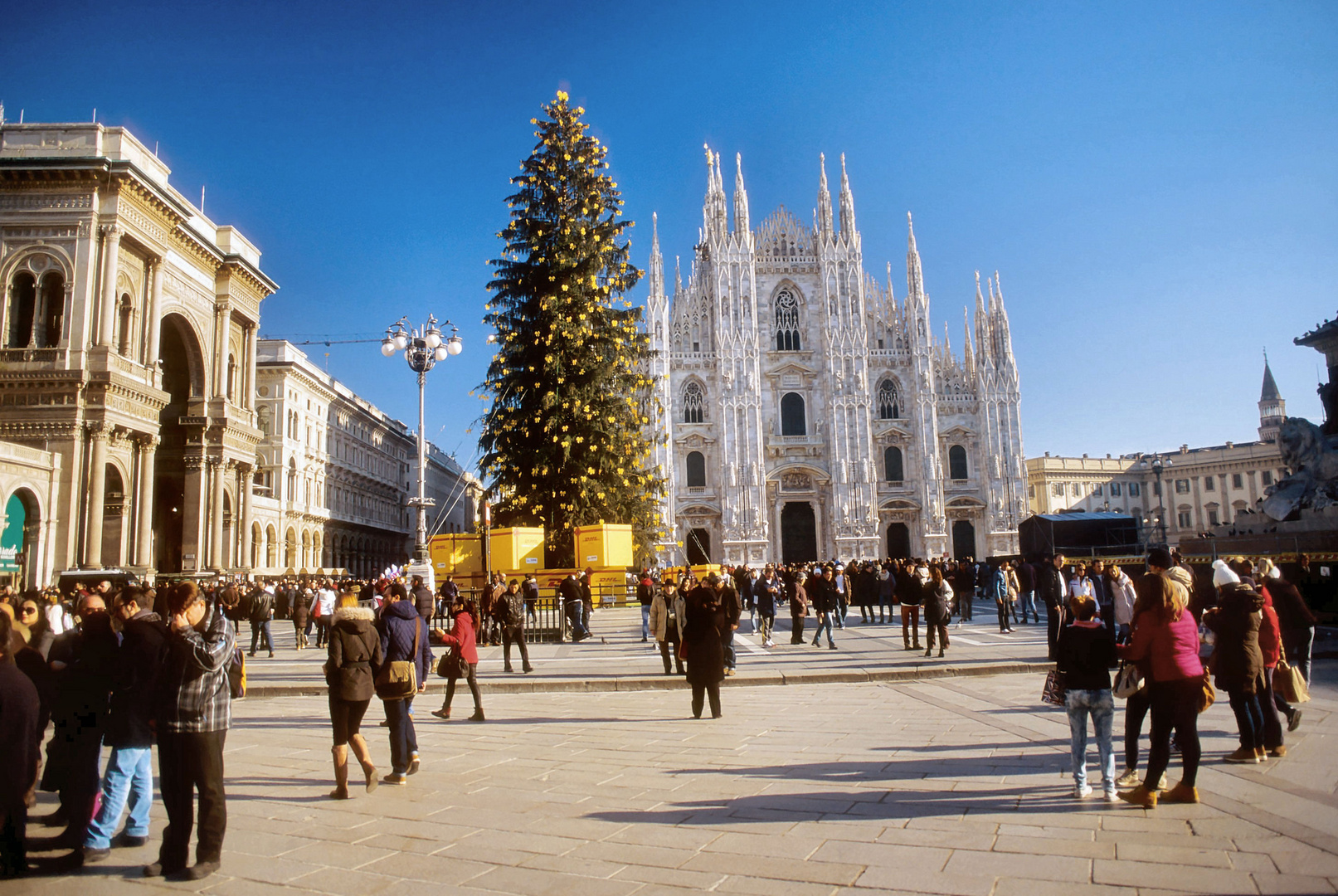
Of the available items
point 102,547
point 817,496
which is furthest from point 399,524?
point 102,547

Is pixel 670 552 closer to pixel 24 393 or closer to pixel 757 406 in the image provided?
pixel 757 406

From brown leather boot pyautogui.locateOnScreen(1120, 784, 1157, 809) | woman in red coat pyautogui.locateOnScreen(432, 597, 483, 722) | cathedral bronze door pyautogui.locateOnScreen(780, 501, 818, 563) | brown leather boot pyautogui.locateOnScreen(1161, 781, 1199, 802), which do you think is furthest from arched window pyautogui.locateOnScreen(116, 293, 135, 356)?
cathedral bronze door pyautogui.locateOnScreen(780, 501, 818, 563)

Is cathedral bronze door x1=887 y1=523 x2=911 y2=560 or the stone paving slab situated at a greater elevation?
cathedral bronze door x1=887 y1=523 x2=911 y2=560

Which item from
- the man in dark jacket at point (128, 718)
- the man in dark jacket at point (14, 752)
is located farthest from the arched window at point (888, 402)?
the man in dark jacket at point (14, 752)

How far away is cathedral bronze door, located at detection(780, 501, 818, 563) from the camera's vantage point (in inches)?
1788

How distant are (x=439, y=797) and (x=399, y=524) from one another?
200ft

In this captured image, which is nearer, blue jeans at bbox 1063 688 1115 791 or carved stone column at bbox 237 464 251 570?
blue jeans at bbox 1063 688 1115 791

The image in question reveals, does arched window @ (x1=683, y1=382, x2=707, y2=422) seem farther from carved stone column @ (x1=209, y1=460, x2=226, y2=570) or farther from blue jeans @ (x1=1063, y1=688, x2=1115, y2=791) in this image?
blue jeans @ (x1=1063, y1=688, x2=1115, y2=791)

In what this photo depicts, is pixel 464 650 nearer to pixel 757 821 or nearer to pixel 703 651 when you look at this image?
pixel 703 651

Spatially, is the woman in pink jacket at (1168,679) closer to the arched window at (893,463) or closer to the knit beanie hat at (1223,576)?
the knit beanie hat at (1223,576)

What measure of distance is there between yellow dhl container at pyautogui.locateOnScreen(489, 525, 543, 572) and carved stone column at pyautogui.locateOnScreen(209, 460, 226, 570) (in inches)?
529

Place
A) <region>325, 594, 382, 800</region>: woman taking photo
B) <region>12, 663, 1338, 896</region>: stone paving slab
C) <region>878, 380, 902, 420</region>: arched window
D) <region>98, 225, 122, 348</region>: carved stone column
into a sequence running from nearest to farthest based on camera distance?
1. <region>12, 663, 1338, 896</region>: stone paving slab
2. <region>325, 594, 382, 800</region>: woman taking photo
3. <region>98, 225, 122, 348</region>: carved stone column
4. <region>878, 380, 902, 420</region>: arched window

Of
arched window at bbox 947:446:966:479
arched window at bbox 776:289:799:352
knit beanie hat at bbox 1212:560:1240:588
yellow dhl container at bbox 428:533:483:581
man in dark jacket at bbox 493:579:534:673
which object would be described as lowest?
man in dark jacket at bbox 493:579:534:673

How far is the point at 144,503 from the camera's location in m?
25.6
